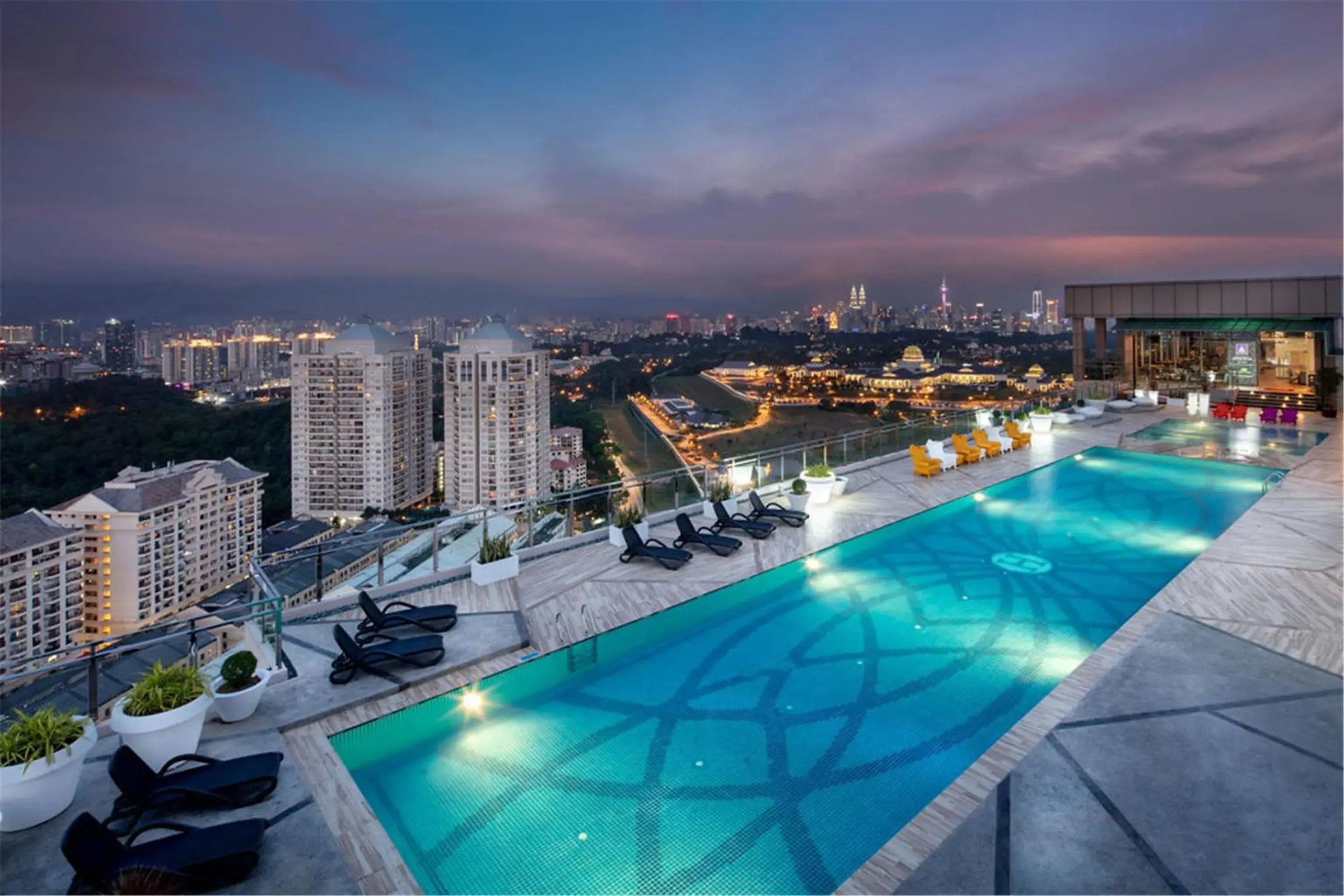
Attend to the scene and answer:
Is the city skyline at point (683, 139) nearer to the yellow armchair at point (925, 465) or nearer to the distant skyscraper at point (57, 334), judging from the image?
the distant skyscraper at point (57, 334)

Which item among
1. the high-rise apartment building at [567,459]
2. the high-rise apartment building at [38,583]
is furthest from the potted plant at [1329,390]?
the high-rise apartment building at [38,583]

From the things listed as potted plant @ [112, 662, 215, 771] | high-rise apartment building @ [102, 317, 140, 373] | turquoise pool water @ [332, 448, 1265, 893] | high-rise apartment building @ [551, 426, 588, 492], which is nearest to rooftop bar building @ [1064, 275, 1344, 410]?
high-rise apartment building @ [551, 426, 588, 492]

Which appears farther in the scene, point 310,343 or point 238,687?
point 310,343

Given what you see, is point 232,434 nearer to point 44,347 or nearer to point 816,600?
point 44,347

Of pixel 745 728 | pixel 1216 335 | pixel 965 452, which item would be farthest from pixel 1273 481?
pixel 1216 335

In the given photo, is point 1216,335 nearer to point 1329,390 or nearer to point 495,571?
point 1329,390

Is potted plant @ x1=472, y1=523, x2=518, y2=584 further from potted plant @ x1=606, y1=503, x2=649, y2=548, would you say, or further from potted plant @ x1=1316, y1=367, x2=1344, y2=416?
potted plant @ x1=1316, y1=367, x2=1344, y2=416
